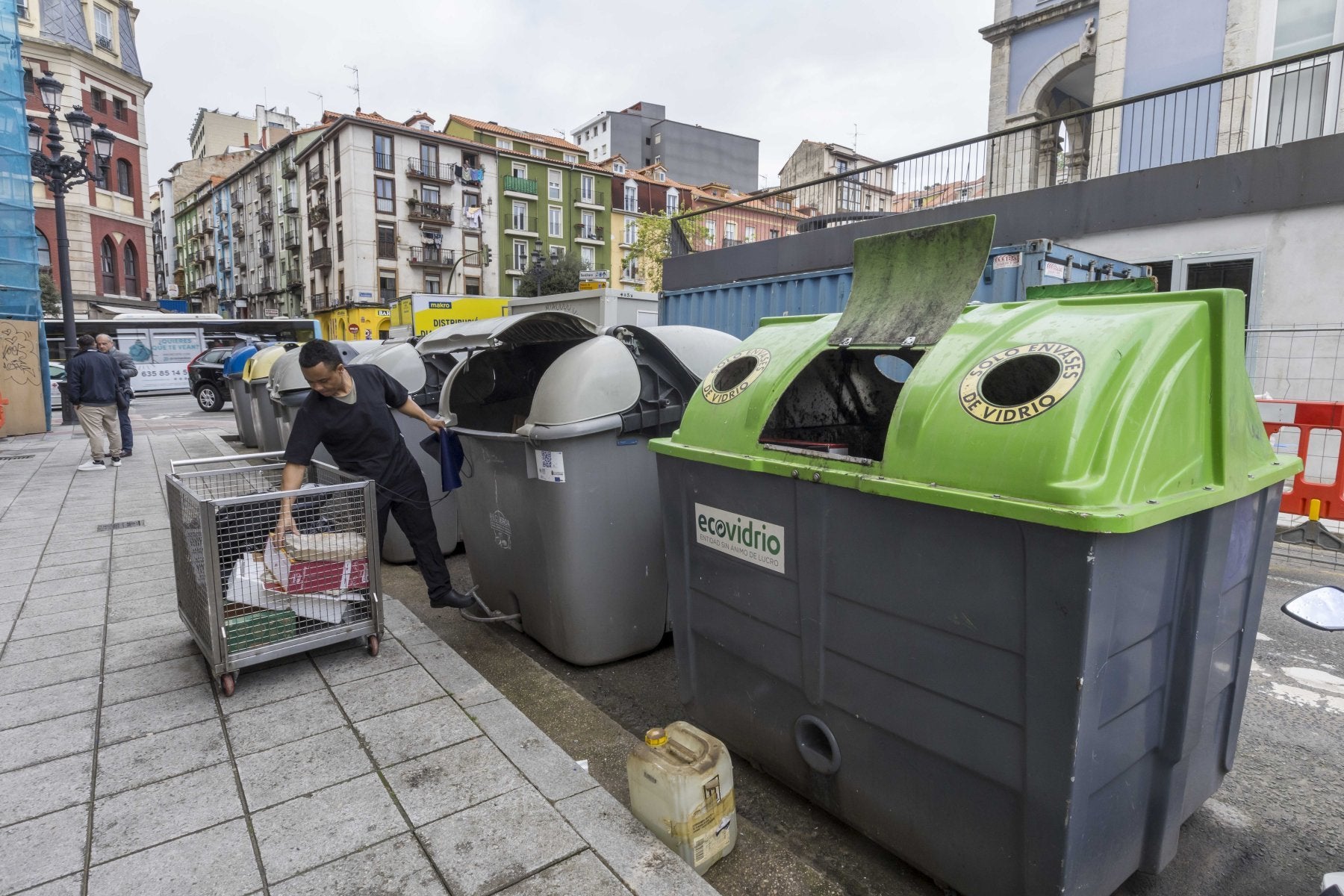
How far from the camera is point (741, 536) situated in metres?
2.43

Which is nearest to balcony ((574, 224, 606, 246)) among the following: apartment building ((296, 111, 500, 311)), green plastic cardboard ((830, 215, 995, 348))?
apartment building ((296, 111, 500, 311))

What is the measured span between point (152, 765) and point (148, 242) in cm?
4680

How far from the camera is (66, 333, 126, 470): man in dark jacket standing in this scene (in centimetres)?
928

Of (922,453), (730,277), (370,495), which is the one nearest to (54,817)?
(370,495)

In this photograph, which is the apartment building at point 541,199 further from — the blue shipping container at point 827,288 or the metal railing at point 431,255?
the blue shipping container at point 827,288

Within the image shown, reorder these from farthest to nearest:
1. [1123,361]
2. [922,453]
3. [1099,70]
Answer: [1099,70] → [922,453] → [1123,361]

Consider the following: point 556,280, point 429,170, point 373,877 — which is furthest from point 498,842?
point 429,170

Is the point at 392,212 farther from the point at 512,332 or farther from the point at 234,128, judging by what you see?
the point at 512,332

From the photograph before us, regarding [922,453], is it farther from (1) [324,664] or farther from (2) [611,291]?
(2) [611,291]

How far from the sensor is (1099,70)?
12.3 metres

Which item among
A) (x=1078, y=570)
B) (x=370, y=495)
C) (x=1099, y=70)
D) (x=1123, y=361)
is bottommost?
(x=370, y=495)

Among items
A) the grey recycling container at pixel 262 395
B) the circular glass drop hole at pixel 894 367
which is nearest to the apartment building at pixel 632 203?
the grey recycling container at pixel 262 395

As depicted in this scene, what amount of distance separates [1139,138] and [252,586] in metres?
11.8

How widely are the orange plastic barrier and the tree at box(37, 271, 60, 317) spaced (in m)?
45.6
